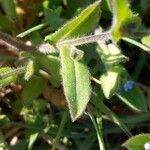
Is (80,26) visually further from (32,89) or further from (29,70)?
(32,89)

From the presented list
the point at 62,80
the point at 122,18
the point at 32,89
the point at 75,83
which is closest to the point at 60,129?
the point at 32,89

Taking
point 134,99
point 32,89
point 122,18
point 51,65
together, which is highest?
point 122,18

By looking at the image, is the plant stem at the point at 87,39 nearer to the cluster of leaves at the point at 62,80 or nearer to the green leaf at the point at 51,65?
the cluster of leaves at the point at 62,80

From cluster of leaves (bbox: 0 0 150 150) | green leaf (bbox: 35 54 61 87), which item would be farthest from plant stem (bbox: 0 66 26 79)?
green leaf (bbox: 35 54 61 87)

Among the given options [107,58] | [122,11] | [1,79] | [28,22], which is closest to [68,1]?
[28,22]

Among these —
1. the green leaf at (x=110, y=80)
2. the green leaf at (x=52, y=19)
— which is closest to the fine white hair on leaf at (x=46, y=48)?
the green leaf at (x=52, y=19)
